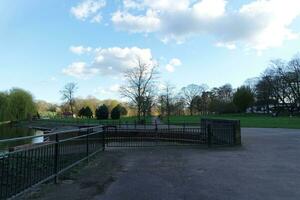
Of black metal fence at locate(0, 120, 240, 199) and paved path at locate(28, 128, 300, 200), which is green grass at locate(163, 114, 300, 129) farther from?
black metal fence at locate(0, 120, 240, 199)

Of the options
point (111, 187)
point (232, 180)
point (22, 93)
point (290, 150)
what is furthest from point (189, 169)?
point (22, 93)

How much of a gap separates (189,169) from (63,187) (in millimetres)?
3816

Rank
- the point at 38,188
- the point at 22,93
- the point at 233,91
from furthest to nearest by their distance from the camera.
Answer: the point at 233,91 < the point at 22,93 < the point at 38,188

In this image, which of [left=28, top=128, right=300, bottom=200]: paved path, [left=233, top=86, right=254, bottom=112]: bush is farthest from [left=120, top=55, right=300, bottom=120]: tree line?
[left=28, top=128, right=300, bottom=200]: paved path

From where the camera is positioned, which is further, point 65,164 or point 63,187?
point 65,164

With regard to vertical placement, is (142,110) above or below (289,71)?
below

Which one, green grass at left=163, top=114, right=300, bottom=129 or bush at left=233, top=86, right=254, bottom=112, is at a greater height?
bush at left=233, top=86, right=254, bottom=112

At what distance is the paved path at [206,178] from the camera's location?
7.11 m

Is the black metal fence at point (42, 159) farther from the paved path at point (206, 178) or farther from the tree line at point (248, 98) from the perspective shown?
the tree line at point (248, 98)

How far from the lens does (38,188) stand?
7.70 meters

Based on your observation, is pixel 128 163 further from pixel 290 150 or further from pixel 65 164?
pixel 290 150

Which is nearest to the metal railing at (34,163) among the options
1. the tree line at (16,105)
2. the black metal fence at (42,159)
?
the black metal fence at (42,159)

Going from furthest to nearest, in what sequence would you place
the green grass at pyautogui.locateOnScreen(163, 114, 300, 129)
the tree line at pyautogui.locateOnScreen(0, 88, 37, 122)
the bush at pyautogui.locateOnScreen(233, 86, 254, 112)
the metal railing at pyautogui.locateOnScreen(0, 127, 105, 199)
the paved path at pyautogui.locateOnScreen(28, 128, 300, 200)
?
the bush at pyautogui.locateOnScreen(233, 86, 254, 112) → the tree line at pyautogui.locateOnScreen(0, 88, 37, 122) → the green grass at pyautogui.locateOnScreen(163, 114, 300, 129) → the paved path at pyautogui.locateOnScreen(28, 128, 300, 200) → the metal railing at pyautogui.locateOnScreen(0, 127, 105, 199)

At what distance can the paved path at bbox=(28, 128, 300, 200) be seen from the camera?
23.3ft
